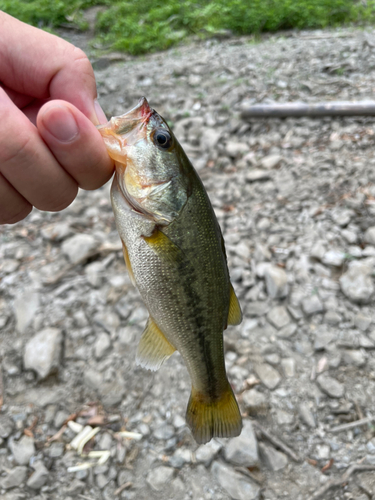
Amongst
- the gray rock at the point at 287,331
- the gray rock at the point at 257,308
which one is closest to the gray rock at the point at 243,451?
the gray rock at the point at 287,331

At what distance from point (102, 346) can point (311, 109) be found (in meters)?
4.32

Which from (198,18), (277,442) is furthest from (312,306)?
(198,18)

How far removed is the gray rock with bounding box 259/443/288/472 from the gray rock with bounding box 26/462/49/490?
1.47 m

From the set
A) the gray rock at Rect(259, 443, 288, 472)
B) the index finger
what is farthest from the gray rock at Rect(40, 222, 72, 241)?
the gray rock at Rect(259, 443, 288, 472)

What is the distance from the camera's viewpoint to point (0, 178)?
5.19ft

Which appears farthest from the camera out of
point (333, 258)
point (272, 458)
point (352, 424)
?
point (333, 258)

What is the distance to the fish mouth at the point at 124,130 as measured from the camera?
166cm

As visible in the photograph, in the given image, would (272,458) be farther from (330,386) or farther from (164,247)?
(164,247)

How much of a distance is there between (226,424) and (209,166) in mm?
3809

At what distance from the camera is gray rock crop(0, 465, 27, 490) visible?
2.56 meters

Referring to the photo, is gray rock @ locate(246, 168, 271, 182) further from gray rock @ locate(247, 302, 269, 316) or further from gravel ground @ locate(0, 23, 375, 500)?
gray rock @ locate(247, 302, 269, 316)

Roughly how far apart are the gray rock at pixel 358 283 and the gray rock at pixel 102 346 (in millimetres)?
2103

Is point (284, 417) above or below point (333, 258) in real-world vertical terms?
below

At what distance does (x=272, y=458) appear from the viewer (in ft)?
8.61
